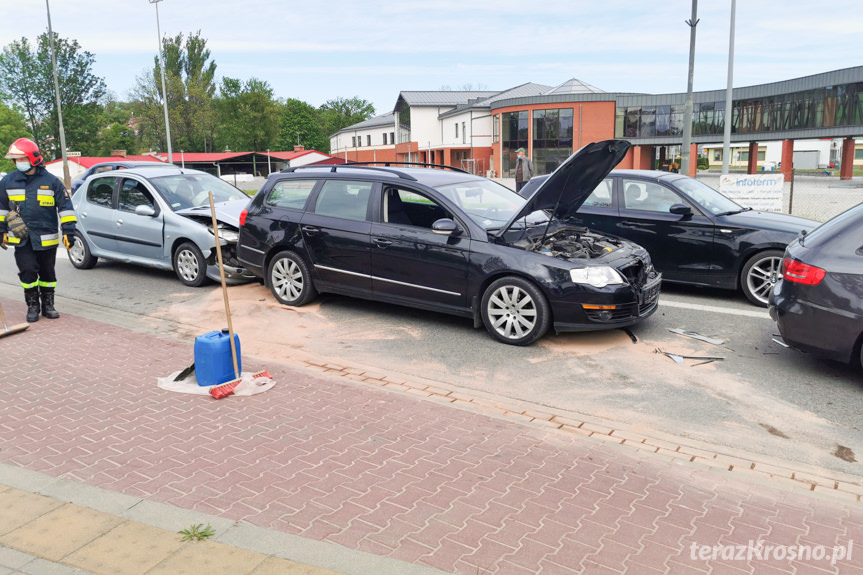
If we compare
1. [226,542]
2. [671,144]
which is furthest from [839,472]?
[671,144]

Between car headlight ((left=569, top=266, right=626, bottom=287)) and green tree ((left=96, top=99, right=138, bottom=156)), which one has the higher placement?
green tree ((left=96, top=99, right=138, bottom=156))

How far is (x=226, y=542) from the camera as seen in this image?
348 centimetres

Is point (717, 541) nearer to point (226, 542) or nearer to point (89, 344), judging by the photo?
point (226, 542)

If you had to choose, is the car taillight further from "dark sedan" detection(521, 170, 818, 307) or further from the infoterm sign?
the infoterm sign

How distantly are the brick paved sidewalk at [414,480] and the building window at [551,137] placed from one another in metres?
53.2

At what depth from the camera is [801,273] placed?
19.3ft

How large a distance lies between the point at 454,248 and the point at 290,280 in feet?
7.78

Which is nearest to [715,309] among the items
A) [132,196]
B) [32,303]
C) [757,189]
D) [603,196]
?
[603,196]

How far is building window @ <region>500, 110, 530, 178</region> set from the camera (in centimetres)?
5829

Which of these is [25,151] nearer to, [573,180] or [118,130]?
[573,180]

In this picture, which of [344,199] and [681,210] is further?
[681,210]

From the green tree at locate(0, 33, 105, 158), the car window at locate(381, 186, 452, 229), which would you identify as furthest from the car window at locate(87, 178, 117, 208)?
the green tree at locate(0, 33, 105, 158)

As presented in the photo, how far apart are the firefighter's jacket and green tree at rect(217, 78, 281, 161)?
69.7 m

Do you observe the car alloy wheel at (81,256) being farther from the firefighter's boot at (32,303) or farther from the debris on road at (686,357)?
the debris on road at (686,357)
